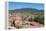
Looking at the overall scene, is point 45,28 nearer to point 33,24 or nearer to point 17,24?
point 33,24

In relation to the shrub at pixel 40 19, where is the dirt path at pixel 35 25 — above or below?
below

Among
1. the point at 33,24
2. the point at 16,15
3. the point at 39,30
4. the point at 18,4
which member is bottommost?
the point at 39,30

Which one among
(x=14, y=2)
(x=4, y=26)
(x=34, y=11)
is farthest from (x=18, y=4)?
(x=4, y=26)

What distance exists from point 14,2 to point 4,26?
0.39 meters

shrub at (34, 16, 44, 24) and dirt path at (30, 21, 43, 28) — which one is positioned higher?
shrub at (34, 16, 44, 24)

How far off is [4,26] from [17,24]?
0.20 m

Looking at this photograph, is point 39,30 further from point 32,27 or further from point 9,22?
point 9,22

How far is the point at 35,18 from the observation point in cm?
164

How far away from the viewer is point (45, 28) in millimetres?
1681

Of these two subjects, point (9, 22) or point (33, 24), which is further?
point (33, 24)

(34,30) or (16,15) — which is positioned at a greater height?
(16,15)

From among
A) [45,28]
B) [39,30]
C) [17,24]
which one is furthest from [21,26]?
[45,28]
